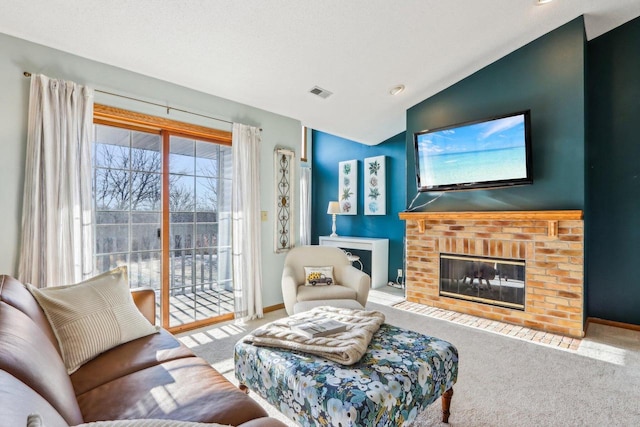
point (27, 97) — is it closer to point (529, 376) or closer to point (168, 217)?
point (168, 217)

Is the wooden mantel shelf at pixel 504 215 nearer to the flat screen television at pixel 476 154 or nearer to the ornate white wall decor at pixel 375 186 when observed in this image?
the flat screen television at pixel 476 154

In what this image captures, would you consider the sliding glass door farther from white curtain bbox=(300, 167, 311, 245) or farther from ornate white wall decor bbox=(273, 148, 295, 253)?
white curtain bbox=(300, 167, 311, 245)

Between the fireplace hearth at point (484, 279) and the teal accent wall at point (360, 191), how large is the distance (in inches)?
48.1

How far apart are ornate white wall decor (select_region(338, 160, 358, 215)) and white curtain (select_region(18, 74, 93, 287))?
3960 mm

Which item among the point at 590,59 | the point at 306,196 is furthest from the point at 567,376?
the point at 306,196

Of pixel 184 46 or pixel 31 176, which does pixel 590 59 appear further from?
pixel 31 176

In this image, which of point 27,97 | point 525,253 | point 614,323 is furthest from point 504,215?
point 27,97

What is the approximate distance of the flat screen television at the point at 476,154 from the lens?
3246 mm

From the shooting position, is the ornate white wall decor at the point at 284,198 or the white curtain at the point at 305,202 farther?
the white curtain at the point at 305,202

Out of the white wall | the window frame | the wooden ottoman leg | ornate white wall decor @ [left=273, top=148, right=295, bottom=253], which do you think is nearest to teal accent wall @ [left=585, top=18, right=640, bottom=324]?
the wooden ottoman leg

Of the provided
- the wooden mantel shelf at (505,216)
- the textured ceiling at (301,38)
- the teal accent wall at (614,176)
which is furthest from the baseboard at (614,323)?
the textured ceiling at (301,38)

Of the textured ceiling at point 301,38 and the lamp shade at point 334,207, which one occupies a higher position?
the textured ceiling at point 301,38

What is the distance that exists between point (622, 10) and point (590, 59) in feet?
1.56

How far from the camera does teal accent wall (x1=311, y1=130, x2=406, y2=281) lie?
5.17 meters
